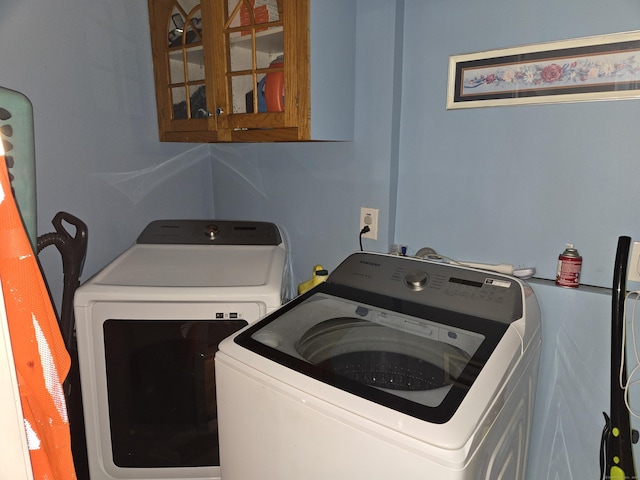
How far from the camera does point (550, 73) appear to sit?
1.33m

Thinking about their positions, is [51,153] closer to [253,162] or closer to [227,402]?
[253,162]

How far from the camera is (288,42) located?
4.55 ft

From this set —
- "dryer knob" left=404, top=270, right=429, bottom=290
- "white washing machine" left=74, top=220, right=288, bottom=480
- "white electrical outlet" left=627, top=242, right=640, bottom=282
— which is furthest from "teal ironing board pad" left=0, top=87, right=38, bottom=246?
"white electrical outlet" left=627, top=242, right=640, bottom=282

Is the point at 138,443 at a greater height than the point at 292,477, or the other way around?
the point at 292,477

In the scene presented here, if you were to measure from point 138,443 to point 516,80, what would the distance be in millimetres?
1871

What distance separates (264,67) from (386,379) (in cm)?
112

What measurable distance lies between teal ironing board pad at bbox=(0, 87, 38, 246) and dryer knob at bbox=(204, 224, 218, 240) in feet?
2.31

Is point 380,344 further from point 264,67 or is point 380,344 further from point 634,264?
point 264,67

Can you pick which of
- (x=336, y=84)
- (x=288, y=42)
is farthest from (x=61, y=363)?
(x=336, y=84)

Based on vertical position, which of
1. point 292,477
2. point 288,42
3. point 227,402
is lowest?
point 292,477

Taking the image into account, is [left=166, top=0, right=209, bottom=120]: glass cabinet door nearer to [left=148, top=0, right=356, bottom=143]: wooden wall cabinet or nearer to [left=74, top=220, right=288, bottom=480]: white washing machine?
[left=148, top=0, right=356, bottom=143]: wooden wall cabinet

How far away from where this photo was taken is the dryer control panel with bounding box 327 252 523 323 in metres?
1.19

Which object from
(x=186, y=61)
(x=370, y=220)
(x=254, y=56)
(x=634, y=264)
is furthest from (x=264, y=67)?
(x=634, y=264)

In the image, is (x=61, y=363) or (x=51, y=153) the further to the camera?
(x=51, y=153)
